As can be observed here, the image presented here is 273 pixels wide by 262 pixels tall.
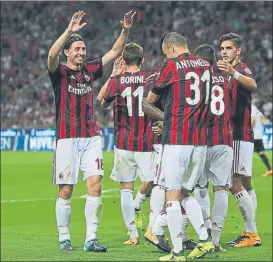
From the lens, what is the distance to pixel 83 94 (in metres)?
9.27

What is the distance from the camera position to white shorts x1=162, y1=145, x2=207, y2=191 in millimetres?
8242

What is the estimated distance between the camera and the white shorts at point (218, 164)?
9.00 metres

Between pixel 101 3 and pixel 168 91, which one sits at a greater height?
pixel 101 3

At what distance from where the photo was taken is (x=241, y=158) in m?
9.74

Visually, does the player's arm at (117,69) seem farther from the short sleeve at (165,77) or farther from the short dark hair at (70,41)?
the short sleeve at (165,77)

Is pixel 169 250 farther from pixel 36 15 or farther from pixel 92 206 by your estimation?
pixel 36 15

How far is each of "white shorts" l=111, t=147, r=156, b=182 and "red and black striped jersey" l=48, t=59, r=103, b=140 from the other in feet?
2.65

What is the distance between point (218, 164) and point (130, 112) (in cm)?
144

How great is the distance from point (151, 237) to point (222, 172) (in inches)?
39.4

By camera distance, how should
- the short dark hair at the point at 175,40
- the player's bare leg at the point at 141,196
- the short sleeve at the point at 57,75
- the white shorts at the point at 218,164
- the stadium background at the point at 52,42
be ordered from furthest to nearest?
Result: the stadium background at the point at 52,42 → the player's bare leg at the point at 141,196 → the short sleeve at the point at 57,75 → the white shorts at the point at 218,164 → the short dark hair at the point at 175,40

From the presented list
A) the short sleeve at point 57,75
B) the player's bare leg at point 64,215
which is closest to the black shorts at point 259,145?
the player's bare leg at point 64,215

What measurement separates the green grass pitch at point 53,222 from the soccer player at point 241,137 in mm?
270

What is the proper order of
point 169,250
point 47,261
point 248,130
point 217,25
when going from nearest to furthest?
point 47,261
point 169,250
point 248,130
point 217,25

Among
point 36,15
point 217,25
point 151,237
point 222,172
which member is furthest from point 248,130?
point 36,15
